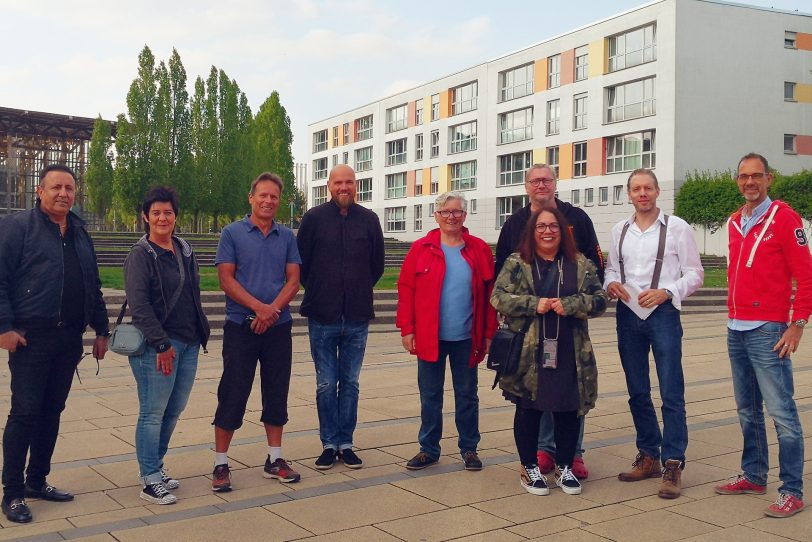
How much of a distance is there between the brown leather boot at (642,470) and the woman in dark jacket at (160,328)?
286 cm

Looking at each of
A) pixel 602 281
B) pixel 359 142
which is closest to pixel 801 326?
pixel 602 281

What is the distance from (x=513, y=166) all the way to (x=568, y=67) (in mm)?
7142

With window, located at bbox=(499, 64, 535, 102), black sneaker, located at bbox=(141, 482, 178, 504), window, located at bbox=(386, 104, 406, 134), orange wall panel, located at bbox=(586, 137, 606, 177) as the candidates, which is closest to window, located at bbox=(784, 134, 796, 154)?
orange wall panel, located at bbox=(586, 137, 606, 177)

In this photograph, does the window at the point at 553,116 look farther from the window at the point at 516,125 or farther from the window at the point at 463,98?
the window at the point at 463,98

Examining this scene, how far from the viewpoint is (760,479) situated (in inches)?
199

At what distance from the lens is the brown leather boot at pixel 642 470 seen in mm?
5375

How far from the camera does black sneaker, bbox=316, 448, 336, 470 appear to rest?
223 inches

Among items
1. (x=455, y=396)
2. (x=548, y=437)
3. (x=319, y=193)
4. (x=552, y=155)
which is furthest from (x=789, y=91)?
(x=319, y=193)

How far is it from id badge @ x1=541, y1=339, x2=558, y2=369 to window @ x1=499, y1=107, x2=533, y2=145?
42.8 meters

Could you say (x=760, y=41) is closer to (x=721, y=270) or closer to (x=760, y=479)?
(x=721, y=270)

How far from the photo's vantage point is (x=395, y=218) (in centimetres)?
6175

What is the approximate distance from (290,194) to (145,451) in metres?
62.9

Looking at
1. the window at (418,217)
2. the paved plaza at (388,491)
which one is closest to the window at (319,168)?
the window at (418,217)

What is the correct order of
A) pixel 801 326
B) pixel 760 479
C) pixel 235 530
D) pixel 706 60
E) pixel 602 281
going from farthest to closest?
pixel 706 60 < pixel 602 281 < pixel 760 479 < pixel 801 326 < pixel 235 530
